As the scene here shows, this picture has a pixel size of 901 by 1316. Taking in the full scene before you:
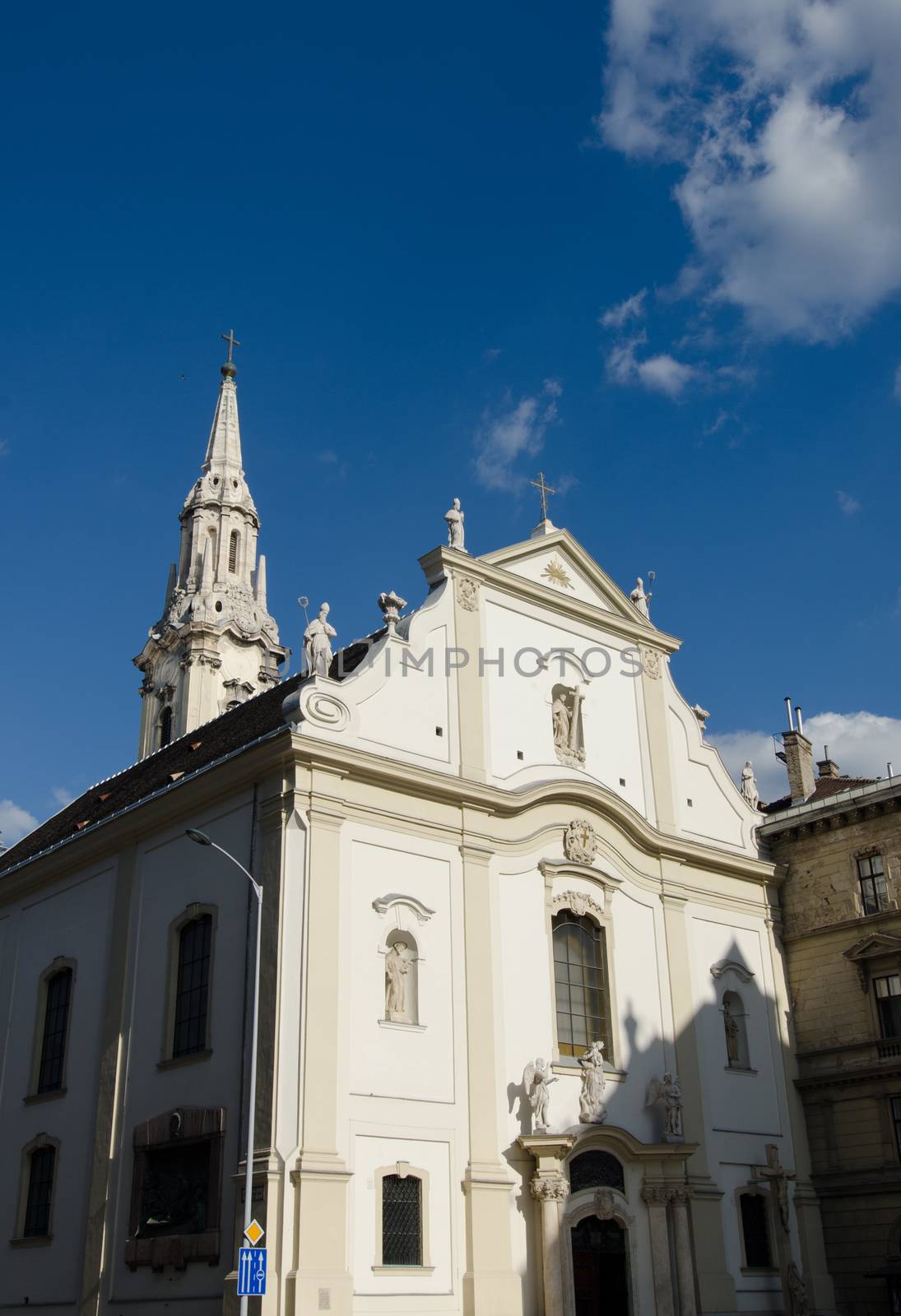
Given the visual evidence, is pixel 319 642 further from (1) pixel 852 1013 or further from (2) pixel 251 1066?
(1) pixel 852 1013

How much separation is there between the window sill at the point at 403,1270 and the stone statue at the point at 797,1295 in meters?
9.72

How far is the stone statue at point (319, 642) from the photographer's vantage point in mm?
27531

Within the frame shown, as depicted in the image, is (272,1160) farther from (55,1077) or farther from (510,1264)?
(55,1077)

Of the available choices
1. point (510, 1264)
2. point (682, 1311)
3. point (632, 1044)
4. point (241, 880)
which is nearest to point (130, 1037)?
point (241, 880)

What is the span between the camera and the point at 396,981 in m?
25.8

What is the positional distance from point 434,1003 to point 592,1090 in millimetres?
4032

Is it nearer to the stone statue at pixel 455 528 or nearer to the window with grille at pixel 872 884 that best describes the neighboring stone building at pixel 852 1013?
the window with grille at pixel 872 884

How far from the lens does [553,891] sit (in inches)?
1149

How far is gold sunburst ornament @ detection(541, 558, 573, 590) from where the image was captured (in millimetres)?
32969

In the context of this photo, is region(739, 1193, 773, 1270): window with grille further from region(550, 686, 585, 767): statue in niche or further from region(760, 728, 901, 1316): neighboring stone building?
region(550, 686, 585, 767): statue in niche

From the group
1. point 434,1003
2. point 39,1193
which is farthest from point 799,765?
point 39,1193

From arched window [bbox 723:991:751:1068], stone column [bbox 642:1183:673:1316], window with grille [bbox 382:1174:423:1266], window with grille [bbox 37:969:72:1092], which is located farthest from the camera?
arched window [bbox 723:991:751:1068]

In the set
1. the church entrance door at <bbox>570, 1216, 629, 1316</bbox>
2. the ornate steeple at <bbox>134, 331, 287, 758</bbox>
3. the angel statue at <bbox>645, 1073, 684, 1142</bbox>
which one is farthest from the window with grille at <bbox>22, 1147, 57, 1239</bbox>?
the ornate steeple at <bbox>134, 331, 287, 758</bbox>

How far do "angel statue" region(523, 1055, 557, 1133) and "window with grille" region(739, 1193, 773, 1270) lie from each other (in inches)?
264
